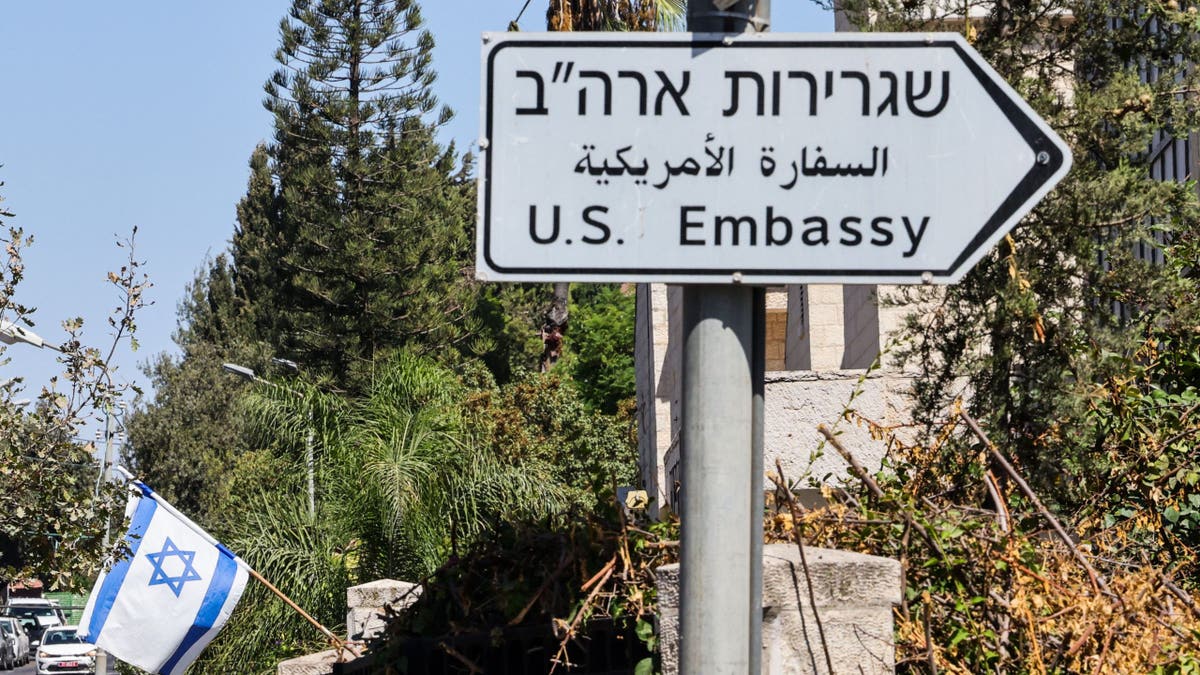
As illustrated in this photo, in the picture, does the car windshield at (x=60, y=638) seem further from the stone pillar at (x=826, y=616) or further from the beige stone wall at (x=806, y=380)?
the stone pillar at (x=826, y=616)

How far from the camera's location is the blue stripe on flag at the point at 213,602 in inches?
406

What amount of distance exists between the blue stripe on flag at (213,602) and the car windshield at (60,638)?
27.9 meters

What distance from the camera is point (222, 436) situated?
47750mm

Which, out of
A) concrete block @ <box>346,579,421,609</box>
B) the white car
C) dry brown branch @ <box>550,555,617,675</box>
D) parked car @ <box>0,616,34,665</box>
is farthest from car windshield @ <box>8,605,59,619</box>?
dry brown branch @ <box>550,555,617,675</box>

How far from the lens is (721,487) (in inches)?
84.4

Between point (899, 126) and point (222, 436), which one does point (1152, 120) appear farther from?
point (222, 436)

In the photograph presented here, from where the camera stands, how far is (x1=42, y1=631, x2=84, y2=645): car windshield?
119ft

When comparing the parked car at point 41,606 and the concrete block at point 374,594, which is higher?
the concrete block at point 374,594

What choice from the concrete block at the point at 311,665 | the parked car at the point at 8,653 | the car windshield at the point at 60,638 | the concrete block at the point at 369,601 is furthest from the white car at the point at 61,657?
Answer: the concrete block at the point at 311,665

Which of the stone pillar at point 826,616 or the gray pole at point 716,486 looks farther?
the stone pillar at point 826,616

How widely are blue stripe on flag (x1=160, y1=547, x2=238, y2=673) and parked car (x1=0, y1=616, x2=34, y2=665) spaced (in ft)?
99.8

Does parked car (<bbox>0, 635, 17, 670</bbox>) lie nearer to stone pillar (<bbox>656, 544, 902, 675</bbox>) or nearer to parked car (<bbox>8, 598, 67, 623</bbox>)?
parked car (<bbox>8, 598, 67, 623</bbox>)

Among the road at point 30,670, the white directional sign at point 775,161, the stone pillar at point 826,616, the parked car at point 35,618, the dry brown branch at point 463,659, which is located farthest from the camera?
the parked car at point 35,618

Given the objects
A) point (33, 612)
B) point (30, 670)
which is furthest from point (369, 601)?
point (33, 612)
